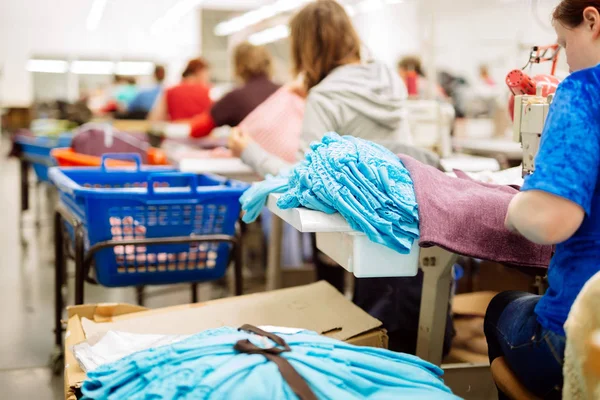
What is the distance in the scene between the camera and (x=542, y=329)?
1.34 m

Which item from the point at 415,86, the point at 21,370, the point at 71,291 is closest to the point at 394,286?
the point at 21,370

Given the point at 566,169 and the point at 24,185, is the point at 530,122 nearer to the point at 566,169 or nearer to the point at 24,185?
the point at 566,169

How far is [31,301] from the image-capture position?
3682mm

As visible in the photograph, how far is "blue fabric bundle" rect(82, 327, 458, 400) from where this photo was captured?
1173mm

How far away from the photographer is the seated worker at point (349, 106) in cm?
231

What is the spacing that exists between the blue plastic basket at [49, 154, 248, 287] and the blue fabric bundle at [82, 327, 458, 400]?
98 cm

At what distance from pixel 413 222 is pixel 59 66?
17080mm

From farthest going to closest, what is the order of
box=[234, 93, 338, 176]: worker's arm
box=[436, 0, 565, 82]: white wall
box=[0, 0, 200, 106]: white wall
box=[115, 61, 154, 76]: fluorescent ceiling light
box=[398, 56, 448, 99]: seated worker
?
box=[115, 61, 154, 76]: fluorescent ceiling light
box=[0, 0, 200, 106]: white wall
box=[436, 0, 565, 82]: white wall
box=[398, 56, 448, 99]: seated worker
box=[234, 93, 338, 176]: worker's arm

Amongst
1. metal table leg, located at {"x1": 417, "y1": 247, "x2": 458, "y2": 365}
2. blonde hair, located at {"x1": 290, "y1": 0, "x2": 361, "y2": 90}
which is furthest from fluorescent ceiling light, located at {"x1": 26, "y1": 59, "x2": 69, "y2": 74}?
metal table leg, located at {"x1": 417, "y1": 247, "x2": 458, "y2": 365}

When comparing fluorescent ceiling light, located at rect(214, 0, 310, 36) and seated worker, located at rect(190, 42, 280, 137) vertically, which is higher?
fluorescent ceiling light, located at rect(214, 0, 310, 36)

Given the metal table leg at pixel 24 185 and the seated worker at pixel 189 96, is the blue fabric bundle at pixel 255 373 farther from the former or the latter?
the seated worker at pixel 189 96

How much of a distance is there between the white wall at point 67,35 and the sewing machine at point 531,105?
1484cm

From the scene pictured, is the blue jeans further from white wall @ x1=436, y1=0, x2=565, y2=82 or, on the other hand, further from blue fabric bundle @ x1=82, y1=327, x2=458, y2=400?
white wall @ x1=436, y1=0, x2=565, y2=82

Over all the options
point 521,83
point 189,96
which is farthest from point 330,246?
point 189,96
